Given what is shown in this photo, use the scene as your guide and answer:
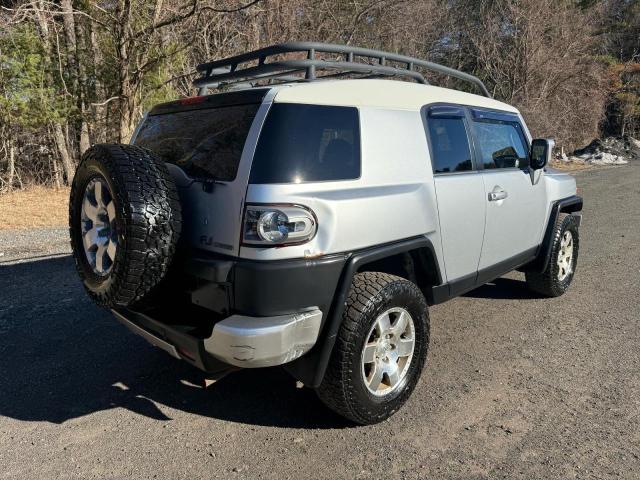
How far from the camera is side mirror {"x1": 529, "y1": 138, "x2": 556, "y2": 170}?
167 inches

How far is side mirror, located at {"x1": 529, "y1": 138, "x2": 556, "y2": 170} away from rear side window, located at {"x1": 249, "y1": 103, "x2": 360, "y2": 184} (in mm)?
2265

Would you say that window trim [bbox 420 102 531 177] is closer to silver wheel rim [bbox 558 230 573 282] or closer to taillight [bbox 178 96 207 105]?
silver wheel rim [bbox 558 230 573 282]

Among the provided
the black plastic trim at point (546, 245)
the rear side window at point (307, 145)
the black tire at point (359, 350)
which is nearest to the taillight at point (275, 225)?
the rear side window at point (307, 145)

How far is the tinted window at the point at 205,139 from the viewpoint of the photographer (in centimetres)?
259

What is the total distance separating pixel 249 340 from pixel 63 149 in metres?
12.8

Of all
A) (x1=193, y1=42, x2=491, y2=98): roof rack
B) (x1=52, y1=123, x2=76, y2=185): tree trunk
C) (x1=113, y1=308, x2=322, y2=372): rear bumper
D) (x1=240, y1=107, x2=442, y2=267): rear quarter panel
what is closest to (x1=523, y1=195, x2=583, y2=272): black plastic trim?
(x1=193, y1=42, x2=491, y2=98): roof rack

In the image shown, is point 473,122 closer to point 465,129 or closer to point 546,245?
point 465,129

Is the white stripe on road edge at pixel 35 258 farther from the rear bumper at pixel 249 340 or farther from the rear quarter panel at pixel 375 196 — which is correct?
the rear quarter panel at pixel 375 196

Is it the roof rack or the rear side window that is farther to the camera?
the roof rack

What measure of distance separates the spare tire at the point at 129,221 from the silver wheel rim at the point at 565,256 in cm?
385

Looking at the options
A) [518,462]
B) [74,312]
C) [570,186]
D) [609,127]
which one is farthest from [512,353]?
[609,127]

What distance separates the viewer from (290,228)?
239 centimetres

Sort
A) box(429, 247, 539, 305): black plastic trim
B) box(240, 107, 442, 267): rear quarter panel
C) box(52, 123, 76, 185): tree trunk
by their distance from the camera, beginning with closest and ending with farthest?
box(240, 107, 442, 267): rear quarter panel, box(429, 247, 539, 305): black plastic trim, box(52, 123, 76, 185): tree trunk

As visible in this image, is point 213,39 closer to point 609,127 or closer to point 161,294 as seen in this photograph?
point 161,294
